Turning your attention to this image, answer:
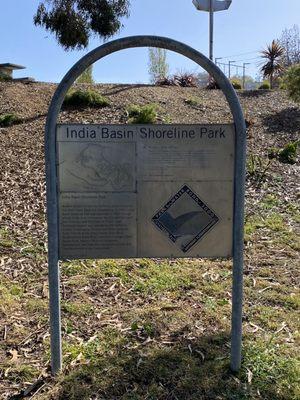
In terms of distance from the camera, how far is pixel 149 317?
3955 mm

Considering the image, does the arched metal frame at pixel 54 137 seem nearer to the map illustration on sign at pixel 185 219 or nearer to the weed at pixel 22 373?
the map illustration on sign at pixel 185 219

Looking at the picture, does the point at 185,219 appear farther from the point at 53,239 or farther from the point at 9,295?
the point at 9,295

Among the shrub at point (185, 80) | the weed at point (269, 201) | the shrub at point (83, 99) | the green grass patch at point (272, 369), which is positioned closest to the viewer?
the green grass patch at point (272, 369)

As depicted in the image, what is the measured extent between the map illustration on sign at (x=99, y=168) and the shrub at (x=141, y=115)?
7.77 meters

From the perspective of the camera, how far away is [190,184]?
3037mm

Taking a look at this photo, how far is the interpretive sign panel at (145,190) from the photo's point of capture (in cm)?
295

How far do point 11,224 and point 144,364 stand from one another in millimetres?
3409

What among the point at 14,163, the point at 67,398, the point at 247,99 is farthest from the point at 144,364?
the point at 247,99

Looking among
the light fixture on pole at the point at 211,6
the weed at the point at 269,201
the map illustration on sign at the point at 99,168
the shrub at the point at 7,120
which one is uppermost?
the light fixture on pole at the point at 211,6

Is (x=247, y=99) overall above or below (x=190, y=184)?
above

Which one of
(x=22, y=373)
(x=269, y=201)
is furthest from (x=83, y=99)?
(x=22, y=373)

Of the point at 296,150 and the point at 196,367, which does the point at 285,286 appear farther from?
the point at 296,150

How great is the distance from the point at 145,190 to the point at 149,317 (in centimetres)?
137

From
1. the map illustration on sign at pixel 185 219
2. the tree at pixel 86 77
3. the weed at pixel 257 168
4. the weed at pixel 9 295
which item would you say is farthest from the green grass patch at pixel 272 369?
the tree at pixel 86 77
